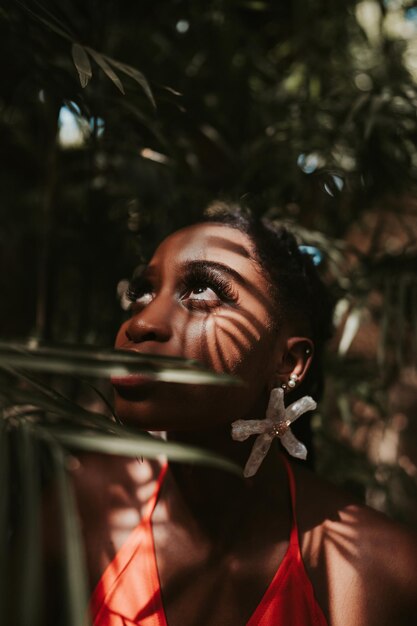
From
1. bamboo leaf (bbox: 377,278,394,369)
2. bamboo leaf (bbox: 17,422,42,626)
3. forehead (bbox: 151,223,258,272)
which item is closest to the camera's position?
bamboo leaf (bbox: 17,422,42,626)

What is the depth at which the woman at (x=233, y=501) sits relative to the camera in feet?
2.09

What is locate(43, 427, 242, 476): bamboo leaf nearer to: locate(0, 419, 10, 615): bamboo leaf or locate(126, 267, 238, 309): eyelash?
locate(0, 419, 10, 615): bamboo leaf

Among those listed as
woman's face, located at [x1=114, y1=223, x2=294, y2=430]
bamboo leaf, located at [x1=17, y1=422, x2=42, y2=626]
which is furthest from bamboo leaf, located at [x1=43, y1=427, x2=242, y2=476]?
woman's face, located at [x1=114, y1=223, x2=294, y2=430]

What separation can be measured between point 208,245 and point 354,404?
1.37m

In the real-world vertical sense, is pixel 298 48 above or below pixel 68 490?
above

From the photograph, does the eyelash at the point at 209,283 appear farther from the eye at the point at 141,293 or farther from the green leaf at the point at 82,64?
the green leaf at the point at 82,64

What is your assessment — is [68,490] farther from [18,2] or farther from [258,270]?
[18,2]

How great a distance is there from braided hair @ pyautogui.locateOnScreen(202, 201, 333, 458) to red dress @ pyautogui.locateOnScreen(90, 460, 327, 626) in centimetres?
22

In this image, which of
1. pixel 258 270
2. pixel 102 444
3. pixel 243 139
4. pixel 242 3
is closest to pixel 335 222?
pixel 243 139

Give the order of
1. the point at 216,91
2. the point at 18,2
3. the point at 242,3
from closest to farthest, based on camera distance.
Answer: the point at 18,2 → the point at 242,3 → the point at 216,91

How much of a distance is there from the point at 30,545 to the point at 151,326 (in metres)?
0.30

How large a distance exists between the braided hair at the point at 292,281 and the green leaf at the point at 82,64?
25 cm

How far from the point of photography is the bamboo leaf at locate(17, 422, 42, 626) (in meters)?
0.34

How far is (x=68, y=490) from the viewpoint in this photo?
37cm
